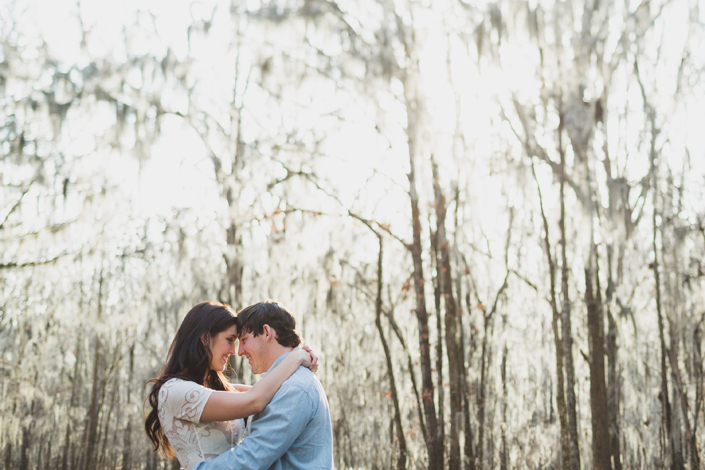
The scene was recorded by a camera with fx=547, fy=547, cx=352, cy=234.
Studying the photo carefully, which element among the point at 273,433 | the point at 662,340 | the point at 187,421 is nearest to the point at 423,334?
the point at 662,340

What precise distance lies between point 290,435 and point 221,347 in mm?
514

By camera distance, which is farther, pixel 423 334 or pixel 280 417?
pixel 423 334

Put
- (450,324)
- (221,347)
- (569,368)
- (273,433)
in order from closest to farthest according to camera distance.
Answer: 1. (273,433)
2. (221,347)
3. (569,368)
4. (450,324)

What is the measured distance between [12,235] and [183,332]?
15.9 feet

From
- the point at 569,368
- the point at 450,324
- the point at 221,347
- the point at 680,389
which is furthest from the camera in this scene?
the point at 450,324

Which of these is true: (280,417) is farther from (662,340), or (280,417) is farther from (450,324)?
(662,340)

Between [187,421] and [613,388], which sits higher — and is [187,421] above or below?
above

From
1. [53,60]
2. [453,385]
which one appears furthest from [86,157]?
[453,385]

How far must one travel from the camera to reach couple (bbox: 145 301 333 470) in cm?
150

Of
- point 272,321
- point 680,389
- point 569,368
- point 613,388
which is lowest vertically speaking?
point 613,388

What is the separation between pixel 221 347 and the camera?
6.23 ft

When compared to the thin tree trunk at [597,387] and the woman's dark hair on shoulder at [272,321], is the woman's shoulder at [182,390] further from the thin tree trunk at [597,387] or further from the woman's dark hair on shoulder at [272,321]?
the thin tree trunk at [597,387]

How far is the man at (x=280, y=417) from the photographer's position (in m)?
1.47

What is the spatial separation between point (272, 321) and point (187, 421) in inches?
15.5
